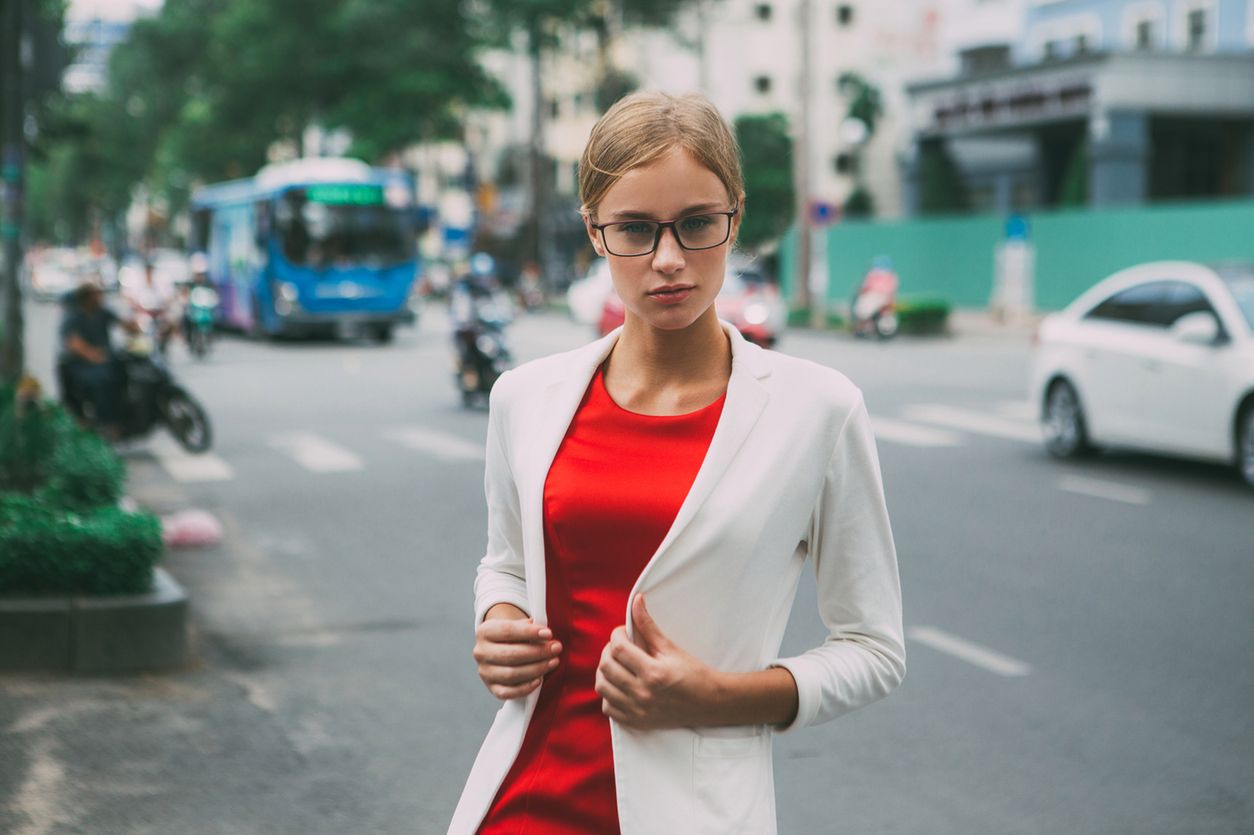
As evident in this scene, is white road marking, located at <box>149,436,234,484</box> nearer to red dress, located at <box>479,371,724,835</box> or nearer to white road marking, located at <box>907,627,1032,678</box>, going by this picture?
white road marking, located at <box>907,627,1032,678</box>

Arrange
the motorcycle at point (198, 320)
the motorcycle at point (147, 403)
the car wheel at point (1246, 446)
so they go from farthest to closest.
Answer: the motorcycle at point (198, 320), the motorcycle at point (147, 403), the car wheel at point (1246, 446)

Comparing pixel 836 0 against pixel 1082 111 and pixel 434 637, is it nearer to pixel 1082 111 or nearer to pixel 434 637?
pixel 1082 111

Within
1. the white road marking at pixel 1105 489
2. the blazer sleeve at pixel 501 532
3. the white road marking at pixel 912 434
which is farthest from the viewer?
the white road marking at pixel 912 434

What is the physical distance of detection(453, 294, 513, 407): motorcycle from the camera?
19047 millimetres

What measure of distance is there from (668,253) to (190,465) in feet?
41.9

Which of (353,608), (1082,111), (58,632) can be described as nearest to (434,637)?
(353,608)

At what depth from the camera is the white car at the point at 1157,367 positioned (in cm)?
1183

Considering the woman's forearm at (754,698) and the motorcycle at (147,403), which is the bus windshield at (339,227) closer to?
the motorcycle at (147,403)

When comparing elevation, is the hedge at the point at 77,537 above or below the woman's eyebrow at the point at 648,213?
below

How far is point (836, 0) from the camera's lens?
2709 inches

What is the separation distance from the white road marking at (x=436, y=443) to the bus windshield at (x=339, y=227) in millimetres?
15395

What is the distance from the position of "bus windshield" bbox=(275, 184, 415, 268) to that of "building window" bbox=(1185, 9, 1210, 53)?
19776 mm

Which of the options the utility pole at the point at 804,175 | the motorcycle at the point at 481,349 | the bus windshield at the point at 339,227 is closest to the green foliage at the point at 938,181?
the utility pole at the point at 804,175

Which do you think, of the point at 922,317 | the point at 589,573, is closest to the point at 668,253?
the point at 589,573
